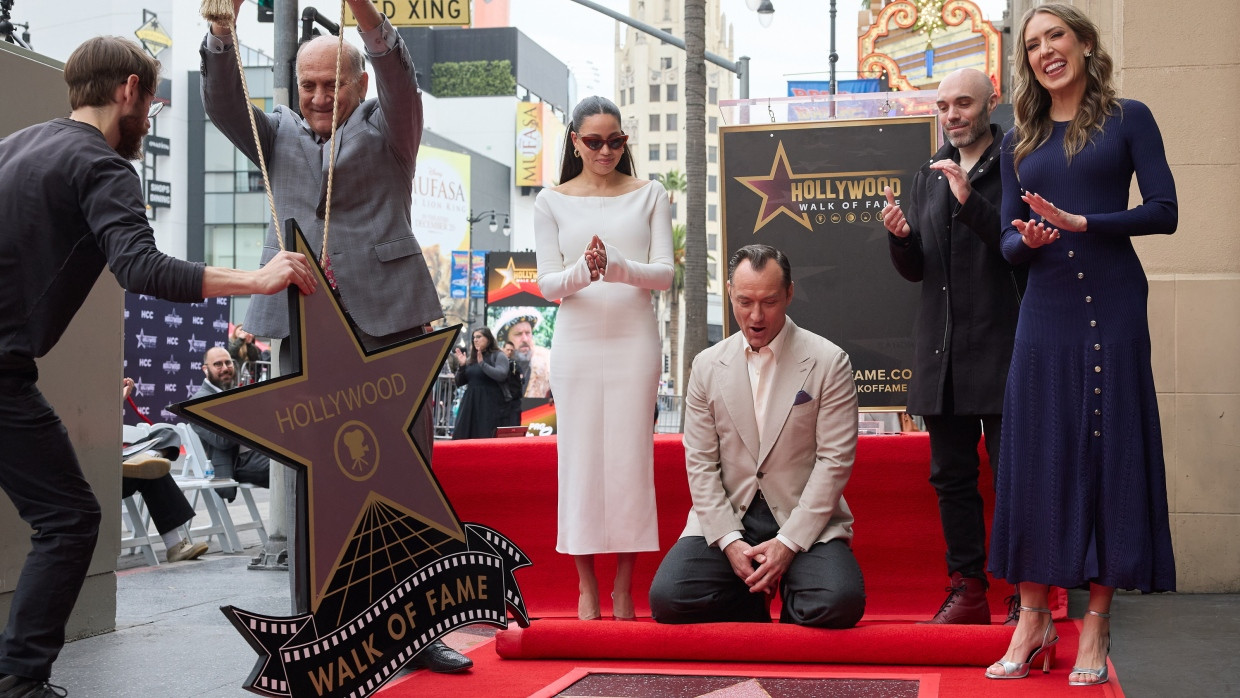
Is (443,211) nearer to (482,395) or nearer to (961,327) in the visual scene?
(482,395)

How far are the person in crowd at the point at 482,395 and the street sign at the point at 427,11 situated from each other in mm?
4640

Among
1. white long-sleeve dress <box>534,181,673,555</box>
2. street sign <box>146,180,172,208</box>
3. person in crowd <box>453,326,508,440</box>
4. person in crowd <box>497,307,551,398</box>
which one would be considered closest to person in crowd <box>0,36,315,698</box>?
white long-sleeve dress <box>534,181,673,555</box>

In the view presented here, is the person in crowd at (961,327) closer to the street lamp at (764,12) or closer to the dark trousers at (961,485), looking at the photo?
the dark trousers at (961,485)

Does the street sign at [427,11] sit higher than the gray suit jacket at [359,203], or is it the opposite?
the street sign at [427,11]

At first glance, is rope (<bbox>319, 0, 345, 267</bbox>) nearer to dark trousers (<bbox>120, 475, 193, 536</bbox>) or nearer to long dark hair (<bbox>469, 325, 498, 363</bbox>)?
dark trousers (<bbox>120, 475, 193, 536</bbox>)

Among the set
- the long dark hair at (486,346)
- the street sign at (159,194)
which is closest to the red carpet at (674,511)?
the long dark hair at (486,346)

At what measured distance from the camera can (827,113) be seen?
637 centimetres

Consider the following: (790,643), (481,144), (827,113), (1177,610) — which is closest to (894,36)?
(827,113)

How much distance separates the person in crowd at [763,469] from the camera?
4176 millimetres

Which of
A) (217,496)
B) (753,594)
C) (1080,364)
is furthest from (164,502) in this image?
(1080,364)

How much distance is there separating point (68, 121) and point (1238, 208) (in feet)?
17.2

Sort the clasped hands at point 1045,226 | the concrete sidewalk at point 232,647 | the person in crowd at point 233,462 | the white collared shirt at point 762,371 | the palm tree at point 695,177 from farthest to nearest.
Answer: the palm tree at point 695,177
the person in crowd at point 233,462
the white collared shirt at point 762,371
the concrete sidewalk at point 232,647
the clasped hands at point 1045,226

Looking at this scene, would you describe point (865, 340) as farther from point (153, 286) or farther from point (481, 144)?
point (481, 144)

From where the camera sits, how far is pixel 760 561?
4.18 metres
